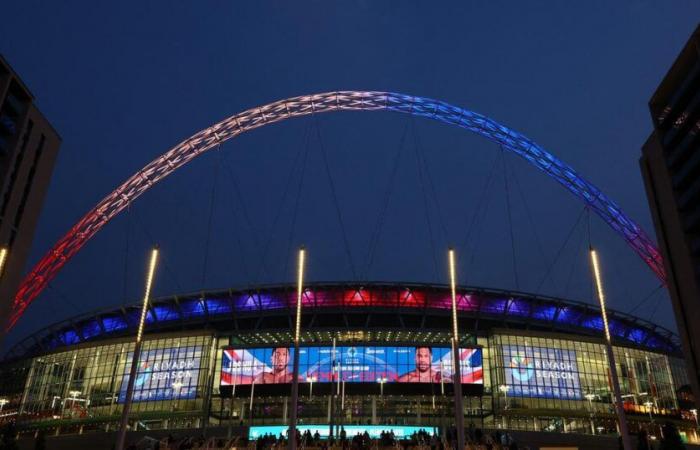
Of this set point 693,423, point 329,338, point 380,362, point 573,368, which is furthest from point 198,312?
point 693,423

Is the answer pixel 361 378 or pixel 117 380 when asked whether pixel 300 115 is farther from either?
pixel 117 380

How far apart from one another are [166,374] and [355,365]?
28.4 metres

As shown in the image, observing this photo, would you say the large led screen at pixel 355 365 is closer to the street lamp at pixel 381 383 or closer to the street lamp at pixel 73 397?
the street lamp at pixel 381 383

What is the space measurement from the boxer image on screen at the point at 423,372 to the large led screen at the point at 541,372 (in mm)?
9590

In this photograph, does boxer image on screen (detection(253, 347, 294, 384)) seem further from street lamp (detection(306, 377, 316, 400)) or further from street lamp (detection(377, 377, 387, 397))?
street lamp (detection(377, 377, 387, 397))

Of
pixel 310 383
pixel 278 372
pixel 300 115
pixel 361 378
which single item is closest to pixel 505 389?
pixel 361 378

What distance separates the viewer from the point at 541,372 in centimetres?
8331

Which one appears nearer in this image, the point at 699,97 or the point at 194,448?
the point at 194,448

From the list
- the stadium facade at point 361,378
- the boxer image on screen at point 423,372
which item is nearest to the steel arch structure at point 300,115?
the stadium facade at point 361,378

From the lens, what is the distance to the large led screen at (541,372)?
81.8 m

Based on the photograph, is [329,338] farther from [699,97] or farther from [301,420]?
[699,97]

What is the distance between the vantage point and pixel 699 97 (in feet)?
201

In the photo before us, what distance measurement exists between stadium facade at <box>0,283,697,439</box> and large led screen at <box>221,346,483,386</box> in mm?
147

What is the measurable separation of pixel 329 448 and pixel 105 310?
80.9m
